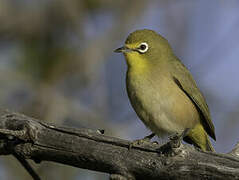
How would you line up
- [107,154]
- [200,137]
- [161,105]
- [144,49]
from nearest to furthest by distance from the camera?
[107,154] < [161,105] < [144,49] < [200,137]

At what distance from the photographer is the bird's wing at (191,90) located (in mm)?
7496

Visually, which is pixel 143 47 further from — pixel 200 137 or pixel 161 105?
pixel 200 137

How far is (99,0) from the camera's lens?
1189 centimetres

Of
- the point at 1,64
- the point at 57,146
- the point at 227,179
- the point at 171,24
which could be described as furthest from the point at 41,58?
the point at 227,179

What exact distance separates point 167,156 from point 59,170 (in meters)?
4.55

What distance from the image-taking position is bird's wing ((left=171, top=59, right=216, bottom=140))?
750 centimetres

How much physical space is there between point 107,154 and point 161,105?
2.14m

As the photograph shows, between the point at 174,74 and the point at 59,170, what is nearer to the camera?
the point at 174,74

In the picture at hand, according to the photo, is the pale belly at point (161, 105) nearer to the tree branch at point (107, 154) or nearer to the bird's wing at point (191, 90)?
the bird's wing at point (191, 90)

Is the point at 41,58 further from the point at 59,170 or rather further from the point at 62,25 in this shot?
the point at 59,170

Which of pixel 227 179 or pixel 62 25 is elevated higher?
pixel 62 25

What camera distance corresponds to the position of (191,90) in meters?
7.60

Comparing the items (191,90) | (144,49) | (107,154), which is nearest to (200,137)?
(191,90)

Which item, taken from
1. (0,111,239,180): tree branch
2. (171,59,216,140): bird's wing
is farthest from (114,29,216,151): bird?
(0,111,239,180): tree branch
